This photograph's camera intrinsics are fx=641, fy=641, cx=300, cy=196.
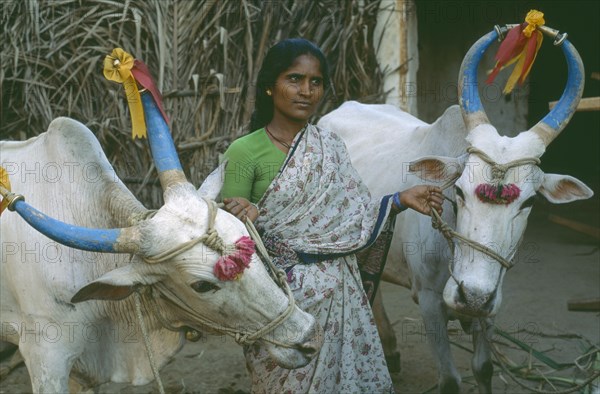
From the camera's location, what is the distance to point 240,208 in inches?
93.7

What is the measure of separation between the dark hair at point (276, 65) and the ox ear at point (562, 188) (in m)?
1.06

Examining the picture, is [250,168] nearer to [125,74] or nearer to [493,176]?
[125,74]

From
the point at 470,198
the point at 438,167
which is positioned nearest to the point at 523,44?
the point at 438,167

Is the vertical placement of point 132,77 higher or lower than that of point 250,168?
higher

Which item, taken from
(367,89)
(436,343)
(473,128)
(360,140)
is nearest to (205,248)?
(473,128)

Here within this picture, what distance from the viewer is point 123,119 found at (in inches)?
209

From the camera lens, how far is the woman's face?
270cm

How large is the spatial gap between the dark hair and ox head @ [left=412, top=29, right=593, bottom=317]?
77 centimetres

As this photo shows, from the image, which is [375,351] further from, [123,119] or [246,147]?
[123,119]

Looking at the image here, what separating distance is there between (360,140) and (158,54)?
2.00m

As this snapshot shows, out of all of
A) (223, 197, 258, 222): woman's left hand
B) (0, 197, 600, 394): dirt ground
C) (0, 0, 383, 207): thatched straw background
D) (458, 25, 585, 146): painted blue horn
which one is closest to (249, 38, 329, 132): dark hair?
(223, 197, 258, 222): woman's left hand

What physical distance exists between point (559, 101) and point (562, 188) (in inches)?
16.2

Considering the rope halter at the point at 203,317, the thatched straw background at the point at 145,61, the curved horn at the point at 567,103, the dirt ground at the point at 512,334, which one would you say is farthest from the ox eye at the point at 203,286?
the thatched straw background at the point at 145,61

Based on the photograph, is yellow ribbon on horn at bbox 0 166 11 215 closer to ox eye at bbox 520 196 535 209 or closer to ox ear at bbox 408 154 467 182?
ox ear at bbox 408 154 467 182
